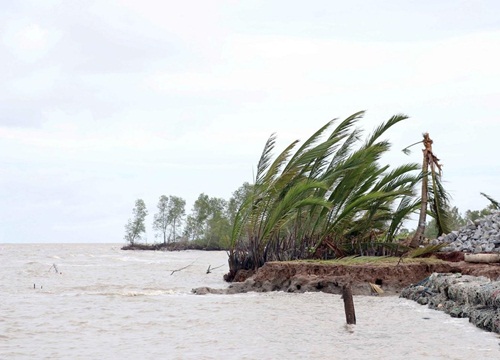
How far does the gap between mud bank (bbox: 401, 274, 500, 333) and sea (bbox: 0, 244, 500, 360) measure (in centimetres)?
20

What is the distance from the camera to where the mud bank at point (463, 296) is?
29.9ft

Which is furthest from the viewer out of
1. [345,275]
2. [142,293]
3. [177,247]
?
[177,247]

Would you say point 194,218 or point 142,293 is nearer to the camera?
point 142,293

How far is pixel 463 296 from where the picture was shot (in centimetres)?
1055

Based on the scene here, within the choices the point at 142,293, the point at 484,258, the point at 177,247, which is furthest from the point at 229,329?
the point at 177,247

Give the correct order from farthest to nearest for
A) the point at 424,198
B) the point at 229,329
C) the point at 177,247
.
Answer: the point at 177,247
the point at 424,198
the point at 229,329

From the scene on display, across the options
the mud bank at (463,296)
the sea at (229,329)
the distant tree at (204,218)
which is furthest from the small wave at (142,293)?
the distant tree at (204,218)

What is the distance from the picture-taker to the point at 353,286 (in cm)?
1333

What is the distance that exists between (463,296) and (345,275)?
11.0 feet

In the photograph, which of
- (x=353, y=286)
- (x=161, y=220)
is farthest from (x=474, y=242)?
(x=161, y=220)

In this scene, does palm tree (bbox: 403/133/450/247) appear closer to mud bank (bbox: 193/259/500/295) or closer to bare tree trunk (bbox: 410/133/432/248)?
bare tree trunk (bbox: 410/133/432/248)

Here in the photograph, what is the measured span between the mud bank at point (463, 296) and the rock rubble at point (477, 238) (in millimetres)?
→ 2978

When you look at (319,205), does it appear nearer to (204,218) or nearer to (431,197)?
(431,197)

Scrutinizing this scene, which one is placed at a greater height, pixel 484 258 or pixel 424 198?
pixel 424 198
